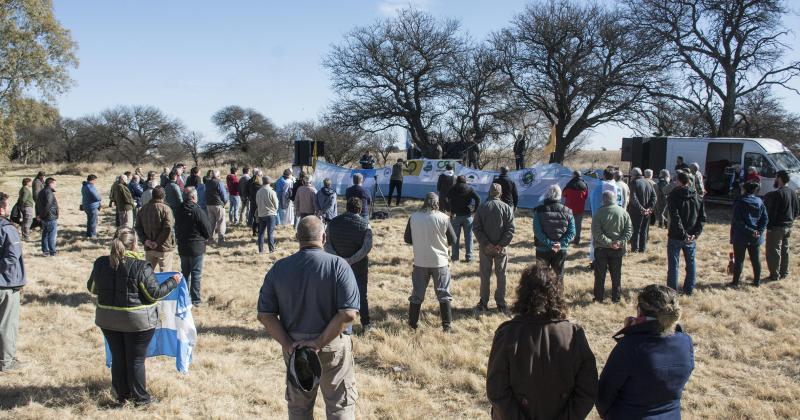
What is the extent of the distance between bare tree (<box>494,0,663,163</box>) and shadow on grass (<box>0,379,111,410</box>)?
22.0 metres

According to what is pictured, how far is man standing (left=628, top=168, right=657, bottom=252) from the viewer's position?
1066cm

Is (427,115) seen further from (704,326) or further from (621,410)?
(621,410)

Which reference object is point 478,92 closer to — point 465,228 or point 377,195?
point 377,195

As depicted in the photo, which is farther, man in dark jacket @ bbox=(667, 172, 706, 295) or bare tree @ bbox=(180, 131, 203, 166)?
bare tree @ bbox=(180, 131, 203, 166)

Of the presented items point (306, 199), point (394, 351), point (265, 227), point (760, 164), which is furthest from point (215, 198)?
point (760, 164)

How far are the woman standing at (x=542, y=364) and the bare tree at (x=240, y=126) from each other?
Answer: 47183mm

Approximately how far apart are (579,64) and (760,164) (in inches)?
386

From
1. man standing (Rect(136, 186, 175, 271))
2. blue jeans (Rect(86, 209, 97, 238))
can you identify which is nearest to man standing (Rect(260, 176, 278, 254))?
man standing (Rect(136, 186, 175, 271))

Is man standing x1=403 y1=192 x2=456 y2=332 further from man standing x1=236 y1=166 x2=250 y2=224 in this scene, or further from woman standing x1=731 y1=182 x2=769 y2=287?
man standing x1=236 y1=166 x2=250 y2=224

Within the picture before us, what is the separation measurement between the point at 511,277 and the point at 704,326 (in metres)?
3.22

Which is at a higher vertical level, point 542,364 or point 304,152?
point 304,152

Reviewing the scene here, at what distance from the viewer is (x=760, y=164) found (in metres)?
16.8

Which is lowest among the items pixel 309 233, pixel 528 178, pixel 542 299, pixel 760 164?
pixel 542 299

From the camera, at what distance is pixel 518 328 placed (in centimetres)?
284
